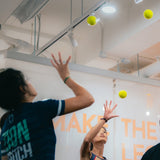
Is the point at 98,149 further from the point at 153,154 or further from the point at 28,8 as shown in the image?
the point at 28,8

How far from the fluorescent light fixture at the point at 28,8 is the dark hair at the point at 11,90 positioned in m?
2.35

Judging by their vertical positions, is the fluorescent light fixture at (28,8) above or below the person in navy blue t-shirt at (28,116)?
above

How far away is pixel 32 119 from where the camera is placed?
149 centimetres

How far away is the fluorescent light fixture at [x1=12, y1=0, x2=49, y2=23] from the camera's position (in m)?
3.84

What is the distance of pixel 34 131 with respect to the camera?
1475mm

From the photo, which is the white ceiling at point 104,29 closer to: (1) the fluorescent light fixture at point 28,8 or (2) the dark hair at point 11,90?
(1) the fluorescent light fixture at point 28,8

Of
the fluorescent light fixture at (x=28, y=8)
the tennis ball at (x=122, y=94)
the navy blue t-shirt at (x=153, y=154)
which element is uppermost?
the fluorescent light fixture at (x=28, y=8)

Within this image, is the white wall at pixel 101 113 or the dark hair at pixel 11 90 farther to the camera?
the white wall at pixel 101 113

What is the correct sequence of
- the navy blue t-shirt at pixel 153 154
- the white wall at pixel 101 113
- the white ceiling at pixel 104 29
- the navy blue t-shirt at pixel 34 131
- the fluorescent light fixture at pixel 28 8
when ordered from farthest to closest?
1. the white ceiling at pixel 104 29
2. the fluorescent light fixture at pixel 28 8
3. the white wall at pixel 101 113
4. the navy blue t-shirt at pixel 153 154
5. the navy blue t-shirt at pixel 34 131

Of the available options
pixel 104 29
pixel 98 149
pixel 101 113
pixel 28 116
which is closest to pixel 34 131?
pixel 28 116

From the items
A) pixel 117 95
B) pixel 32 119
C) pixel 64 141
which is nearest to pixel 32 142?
pixel 32 119

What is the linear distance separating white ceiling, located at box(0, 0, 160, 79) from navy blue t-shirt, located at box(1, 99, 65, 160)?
8.54 ft

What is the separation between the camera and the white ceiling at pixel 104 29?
432 cm

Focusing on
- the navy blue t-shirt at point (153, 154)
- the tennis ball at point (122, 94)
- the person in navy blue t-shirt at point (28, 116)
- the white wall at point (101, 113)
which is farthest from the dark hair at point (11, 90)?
the tennis ball at point (122, 94)
